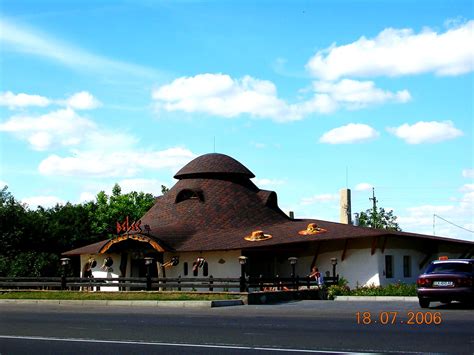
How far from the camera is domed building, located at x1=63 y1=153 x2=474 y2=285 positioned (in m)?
42.2

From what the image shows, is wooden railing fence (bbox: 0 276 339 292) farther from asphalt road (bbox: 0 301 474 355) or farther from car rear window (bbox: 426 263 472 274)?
asphalt road (bbox: 0 301 474 355)

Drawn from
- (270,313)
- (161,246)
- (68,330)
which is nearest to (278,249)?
(161,246)

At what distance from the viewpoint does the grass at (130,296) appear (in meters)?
29.7

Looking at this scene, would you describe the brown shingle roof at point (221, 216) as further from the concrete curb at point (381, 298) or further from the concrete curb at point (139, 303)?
the concrete curb at point (139, 303)

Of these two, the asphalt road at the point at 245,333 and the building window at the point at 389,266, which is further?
the building window at the point at 389,266

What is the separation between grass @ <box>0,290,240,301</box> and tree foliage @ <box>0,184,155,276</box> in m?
18.2

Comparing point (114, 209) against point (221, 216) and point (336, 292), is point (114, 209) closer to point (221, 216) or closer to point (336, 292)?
point (221, 216)

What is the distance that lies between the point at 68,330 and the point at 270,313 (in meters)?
8.15

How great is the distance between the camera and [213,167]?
54281 millimetres

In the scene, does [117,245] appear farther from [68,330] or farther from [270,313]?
[68,330]

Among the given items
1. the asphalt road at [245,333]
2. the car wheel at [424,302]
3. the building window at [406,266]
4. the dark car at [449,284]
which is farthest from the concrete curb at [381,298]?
the building window at [406,266]

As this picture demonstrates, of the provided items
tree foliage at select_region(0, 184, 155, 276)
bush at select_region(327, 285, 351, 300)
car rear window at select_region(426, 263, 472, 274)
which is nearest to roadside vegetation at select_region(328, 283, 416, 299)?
bush at select_region(327, 285, 351, 300)

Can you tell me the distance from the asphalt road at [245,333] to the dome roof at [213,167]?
3280cm

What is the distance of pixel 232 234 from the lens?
1831 inches
